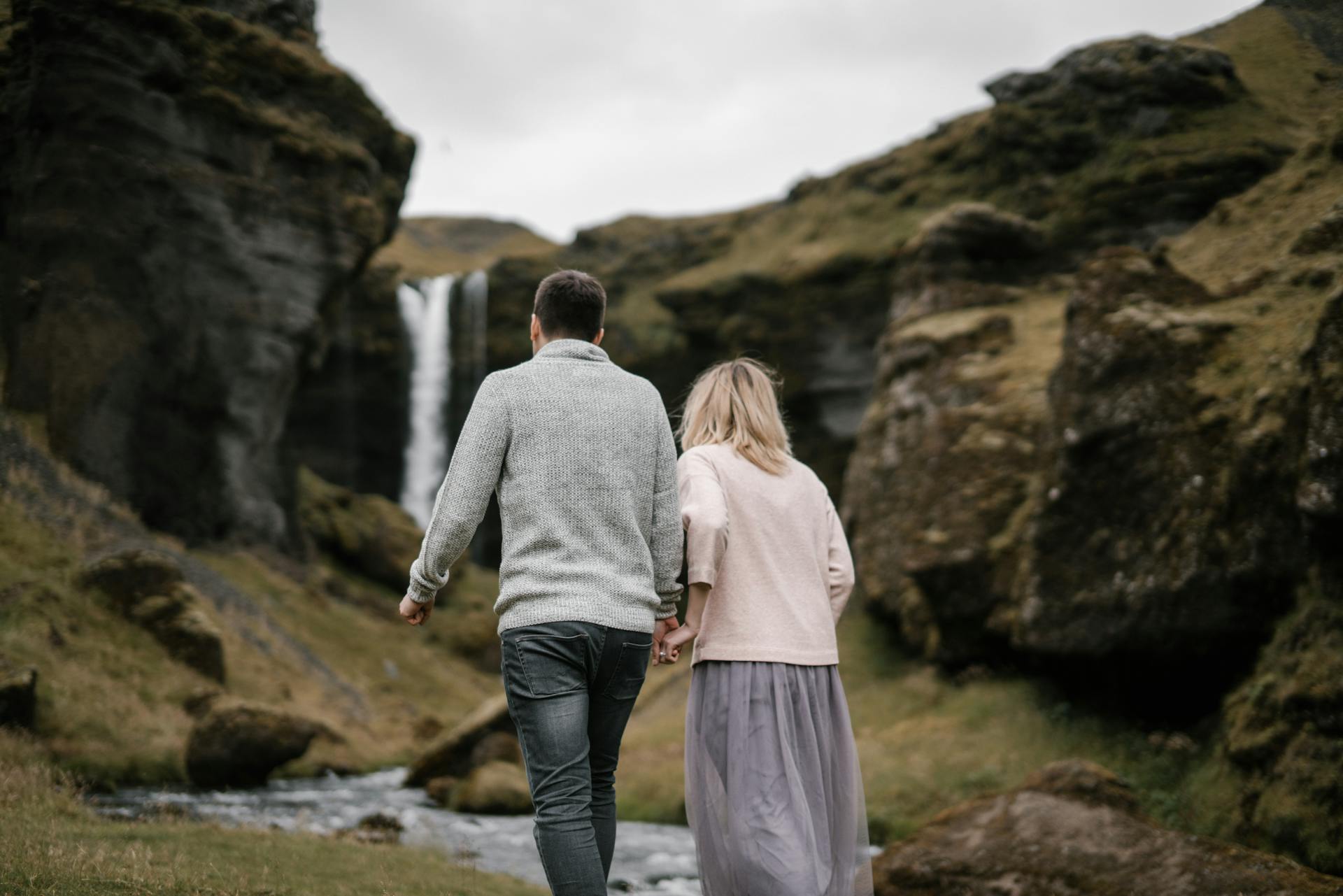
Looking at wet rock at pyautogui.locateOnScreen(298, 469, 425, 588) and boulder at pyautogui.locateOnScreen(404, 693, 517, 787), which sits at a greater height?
wet rock at pyautogui.locateOnScreen(298, 469, 425, 588)

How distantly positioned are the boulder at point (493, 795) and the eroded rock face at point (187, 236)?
10.8 meters

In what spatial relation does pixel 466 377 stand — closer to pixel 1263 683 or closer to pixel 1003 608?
pixel 1003 608

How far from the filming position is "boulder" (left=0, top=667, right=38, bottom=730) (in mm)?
12742

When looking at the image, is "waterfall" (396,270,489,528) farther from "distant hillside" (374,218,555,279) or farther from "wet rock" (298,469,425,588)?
"distant hillside" (374,218,555,279)

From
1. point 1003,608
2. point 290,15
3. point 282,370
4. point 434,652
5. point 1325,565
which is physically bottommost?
point 434,652

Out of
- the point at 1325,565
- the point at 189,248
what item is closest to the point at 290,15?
the point at 189,248

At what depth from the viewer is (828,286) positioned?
43406mm

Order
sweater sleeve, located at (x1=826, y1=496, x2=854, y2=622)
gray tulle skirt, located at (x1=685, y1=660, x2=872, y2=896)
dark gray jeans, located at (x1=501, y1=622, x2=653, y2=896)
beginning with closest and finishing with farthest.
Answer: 1. dark gray jeans, located at (x1=501, y1=622, x2=653, y2=896)
2. gray tulle skirt, located at (x1=685, y1=660, x2=872, y2=896)
3. sweater sleeve, located at (x1=826, y1=496, x2=854, y2=622)

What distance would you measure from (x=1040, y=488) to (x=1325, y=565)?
5.38 m

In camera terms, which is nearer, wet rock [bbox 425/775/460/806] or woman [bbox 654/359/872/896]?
woman [bbox 654/359/872/896]

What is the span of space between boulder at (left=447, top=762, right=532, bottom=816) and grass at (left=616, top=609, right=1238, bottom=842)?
2012 mm

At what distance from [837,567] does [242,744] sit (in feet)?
43.2

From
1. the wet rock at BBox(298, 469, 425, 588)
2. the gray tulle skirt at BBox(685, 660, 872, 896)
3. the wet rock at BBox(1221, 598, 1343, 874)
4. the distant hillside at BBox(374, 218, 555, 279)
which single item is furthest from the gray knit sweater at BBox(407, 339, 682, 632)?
the distant hillside at BBox(374, 218, 555, 279)

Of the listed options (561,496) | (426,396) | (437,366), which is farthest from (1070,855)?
(437,366)
